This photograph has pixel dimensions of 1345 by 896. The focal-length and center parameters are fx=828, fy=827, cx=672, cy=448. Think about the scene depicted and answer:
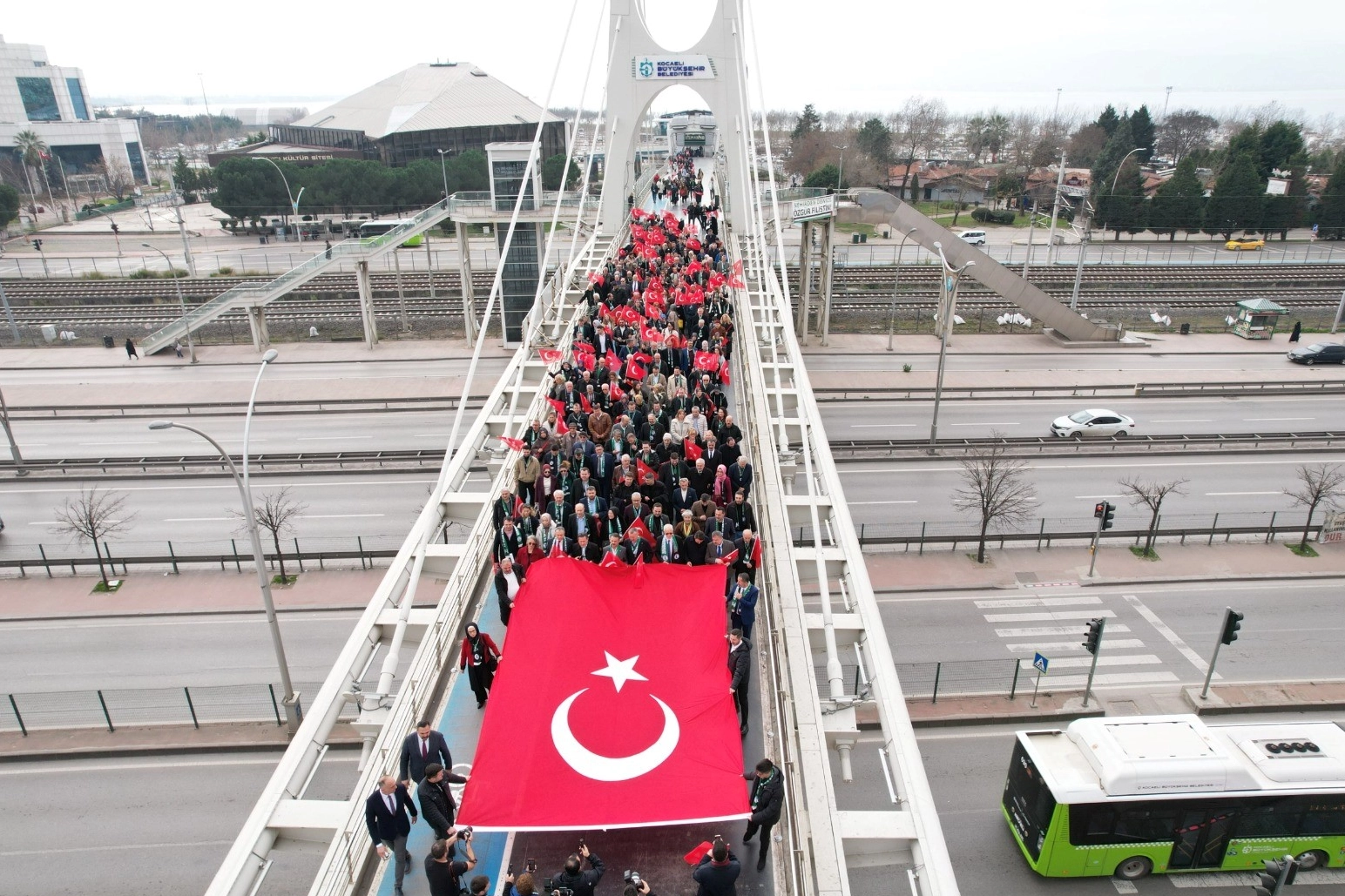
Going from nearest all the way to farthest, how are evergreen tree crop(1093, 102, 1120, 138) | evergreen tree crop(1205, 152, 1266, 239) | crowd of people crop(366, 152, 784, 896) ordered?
1. crowd of people crop(366, 152, 784, 896)
2. evergreen tree crop(1205, 152, 1266, 239)
3. evergreen tree crop(1093, 102, 1120, 138)

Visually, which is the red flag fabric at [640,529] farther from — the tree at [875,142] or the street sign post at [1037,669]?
the tree at [875,142]

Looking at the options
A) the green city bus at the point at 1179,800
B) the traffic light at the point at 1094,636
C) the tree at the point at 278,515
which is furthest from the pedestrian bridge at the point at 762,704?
the tree at the point at 278,515

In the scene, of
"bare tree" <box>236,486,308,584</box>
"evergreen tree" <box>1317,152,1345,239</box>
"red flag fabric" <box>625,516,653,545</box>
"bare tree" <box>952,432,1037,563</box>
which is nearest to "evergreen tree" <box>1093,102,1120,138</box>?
"evergreen tree" <box>1317,152,1345,239</box>

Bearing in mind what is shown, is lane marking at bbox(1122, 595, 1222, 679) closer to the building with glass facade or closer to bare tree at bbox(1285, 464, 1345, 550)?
bare tree at bbox(1285, 464, 1345, 550)

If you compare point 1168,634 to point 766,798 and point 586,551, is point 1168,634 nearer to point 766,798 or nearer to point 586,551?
point 586,551

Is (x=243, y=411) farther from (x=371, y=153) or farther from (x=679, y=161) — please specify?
(x=371, y=153)

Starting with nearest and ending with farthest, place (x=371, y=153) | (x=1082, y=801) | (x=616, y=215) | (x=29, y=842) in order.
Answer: (x=1082, y=801) < (x=29, y=842) < (x=616, y=215) < (x=371, y=153)

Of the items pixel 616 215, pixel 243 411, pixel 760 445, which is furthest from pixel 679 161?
pixel 760 445
